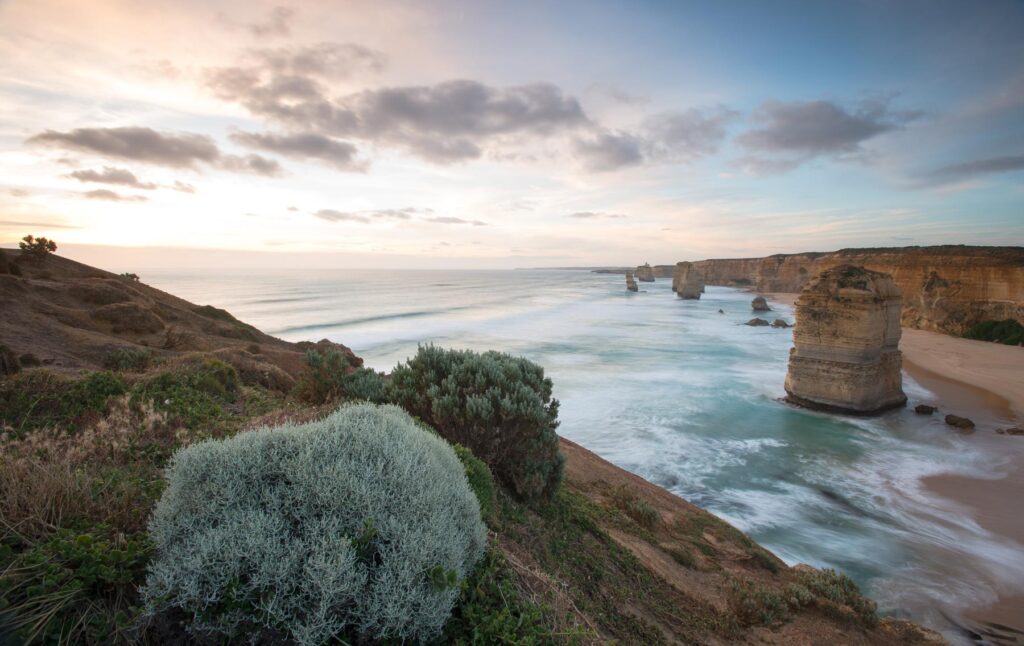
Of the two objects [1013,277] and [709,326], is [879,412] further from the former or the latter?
[709,326]

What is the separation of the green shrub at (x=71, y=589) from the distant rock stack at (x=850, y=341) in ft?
67.9

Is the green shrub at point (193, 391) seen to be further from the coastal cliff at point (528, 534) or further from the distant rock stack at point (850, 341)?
the distant rock stack at point (850, 341)

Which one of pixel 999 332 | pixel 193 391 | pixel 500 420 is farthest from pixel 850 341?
pixel 999 332

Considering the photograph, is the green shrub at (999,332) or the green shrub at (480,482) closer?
the green shrub at (480,482)

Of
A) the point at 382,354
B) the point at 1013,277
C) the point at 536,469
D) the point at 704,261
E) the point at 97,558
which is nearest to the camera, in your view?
the point at 97,558

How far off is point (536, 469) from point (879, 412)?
18.3 m

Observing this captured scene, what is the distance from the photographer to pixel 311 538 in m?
2.40

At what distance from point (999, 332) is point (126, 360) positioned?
45.0m

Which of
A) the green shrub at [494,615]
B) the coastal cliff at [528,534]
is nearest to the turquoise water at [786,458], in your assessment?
the coastal cliff at [528,534]

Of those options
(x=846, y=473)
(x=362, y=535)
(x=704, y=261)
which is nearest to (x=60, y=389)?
(x=362, y=535)

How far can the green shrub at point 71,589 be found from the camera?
2.11m

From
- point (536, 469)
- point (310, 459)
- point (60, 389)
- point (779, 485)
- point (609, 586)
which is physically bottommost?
point (779, 485)

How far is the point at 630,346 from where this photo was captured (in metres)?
34.0

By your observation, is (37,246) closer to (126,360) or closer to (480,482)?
(126,360)
